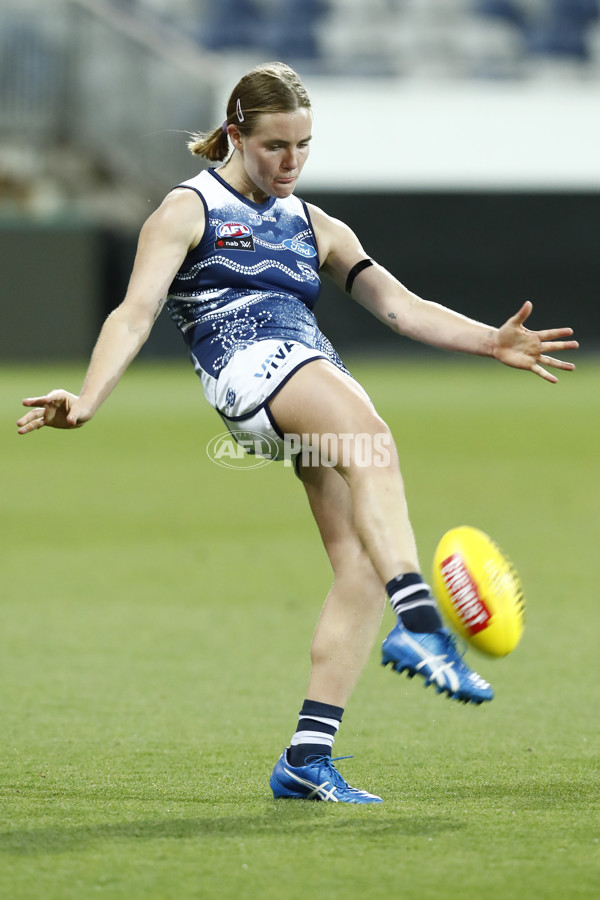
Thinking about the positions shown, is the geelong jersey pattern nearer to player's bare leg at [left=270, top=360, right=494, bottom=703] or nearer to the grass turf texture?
player's bare leg at [left=270, top=360, right=494, bottom=703]

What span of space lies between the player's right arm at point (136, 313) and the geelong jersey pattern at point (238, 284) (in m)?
0.07

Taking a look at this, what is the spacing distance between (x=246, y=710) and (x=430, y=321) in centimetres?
163

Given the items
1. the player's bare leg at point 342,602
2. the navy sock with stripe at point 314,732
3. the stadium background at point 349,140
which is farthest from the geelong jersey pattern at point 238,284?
the stadium background at point 349,140

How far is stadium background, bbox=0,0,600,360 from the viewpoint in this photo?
21.0 meters

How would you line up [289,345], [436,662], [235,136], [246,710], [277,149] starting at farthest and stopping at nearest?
[246,710] → [235,136] → [277,149] → [289,345] → [436,662]

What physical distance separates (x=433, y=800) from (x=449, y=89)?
2216 cm

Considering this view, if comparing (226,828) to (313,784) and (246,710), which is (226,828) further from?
(246,710)

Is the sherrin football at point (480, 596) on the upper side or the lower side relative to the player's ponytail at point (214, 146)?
lower

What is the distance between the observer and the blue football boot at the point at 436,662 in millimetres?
3094

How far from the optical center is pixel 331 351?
364 cm

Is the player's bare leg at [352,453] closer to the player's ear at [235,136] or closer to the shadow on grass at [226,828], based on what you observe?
the shadow on grass at [226,828]

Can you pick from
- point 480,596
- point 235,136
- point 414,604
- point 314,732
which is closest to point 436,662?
point 414,604

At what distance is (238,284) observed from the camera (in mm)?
3619

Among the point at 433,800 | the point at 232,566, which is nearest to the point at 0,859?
the point at 433,800
